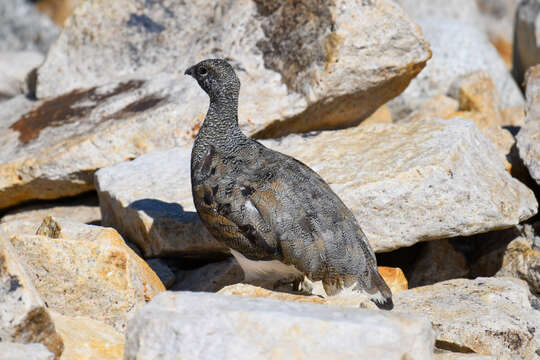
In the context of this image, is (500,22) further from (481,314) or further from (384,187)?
(481,314)

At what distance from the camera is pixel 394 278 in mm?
6945

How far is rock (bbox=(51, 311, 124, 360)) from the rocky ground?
0.04ft

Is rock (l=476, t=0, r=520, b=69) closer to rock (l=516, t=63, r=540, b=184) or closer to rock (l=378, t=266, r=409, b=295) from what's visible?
rock (l=516, t=63, r=540, b=184)

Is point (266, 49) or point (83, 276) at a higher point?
point (266, 49)

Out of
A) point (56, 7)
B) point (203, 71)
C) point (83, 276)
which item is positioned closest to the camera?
point (83, 276)

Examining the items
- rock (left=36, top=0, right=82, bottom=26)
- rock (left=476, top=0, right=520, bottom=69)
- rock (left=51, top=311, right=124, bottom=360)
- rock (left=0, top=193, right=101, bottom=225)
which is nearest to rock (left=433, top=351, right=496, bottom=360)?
rock (left=51, top=311, right=124, bottom=360)

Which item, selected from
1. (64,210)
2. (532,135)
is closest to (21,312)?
(64,210)

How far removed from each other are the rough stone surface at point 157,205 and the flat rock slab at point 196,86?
17.5 inches

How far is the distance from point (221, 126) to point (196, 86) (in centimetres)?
237

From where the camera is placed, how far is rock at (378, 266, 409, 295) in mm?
6902

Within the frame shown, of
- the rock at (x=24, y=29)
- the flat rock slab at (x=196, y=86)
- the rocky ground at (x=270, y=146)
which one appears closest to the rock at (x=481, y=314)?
the rocky ground at (x=270, y=146)

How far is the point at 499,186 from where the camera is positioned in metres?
7.14

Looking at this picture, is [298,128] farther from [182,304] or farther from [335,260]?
[182,304]

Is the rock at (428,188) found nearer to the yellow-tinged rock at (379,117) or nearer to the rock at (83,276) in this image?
the yellow-tinged rock at (379,117)
